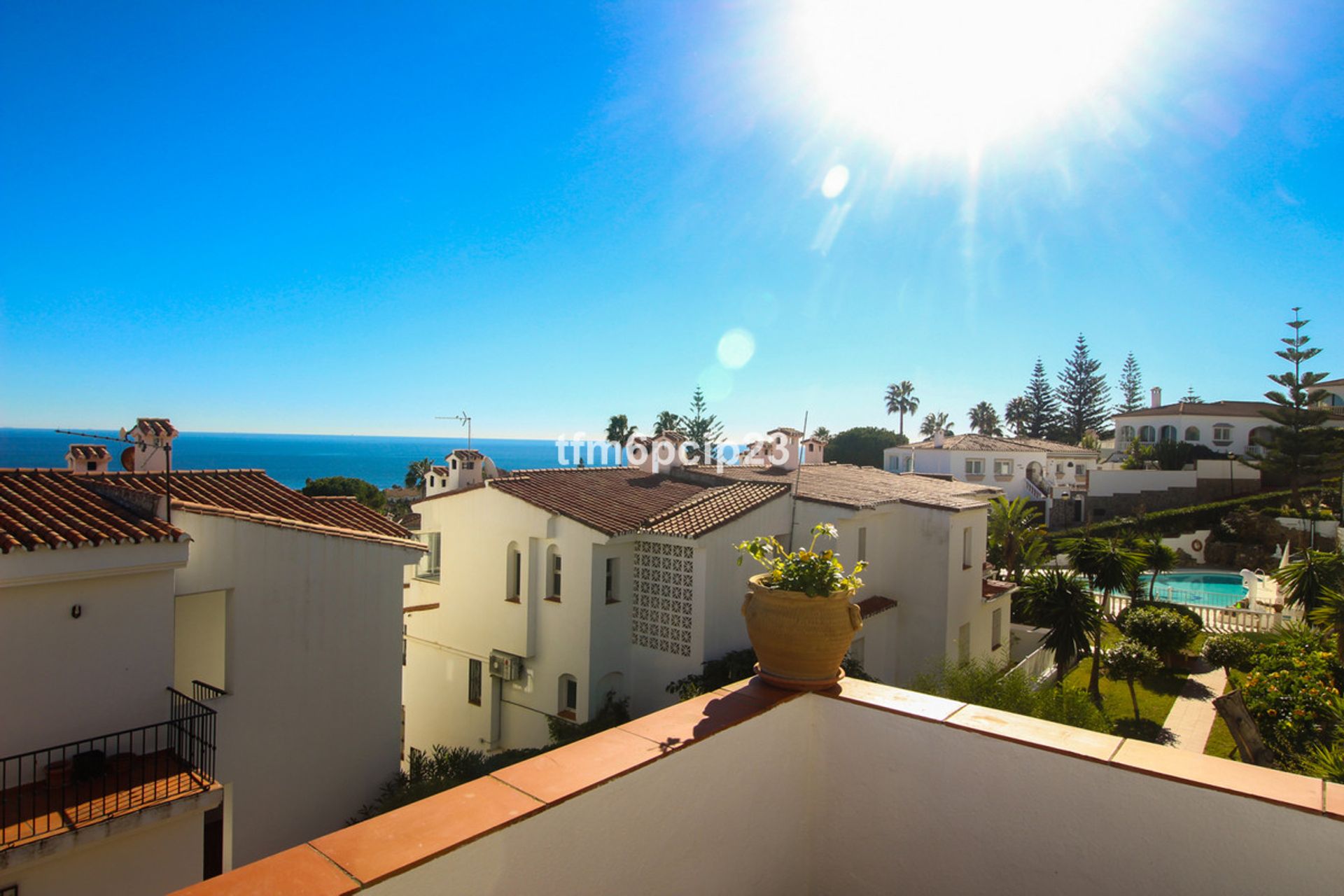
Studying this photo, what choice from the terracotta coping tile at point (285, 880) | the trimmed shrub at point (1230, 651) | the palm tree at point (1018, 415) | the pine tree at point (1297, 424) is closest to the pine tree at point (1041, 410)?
the palm tree at point (1018, 415)

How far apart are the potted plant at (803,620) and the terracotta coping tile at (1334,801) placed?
5.94 feet

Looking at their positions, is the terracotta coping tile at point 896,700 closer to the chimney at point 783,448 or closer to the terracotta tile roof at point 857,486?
the terracotta tile roof at point 857,486

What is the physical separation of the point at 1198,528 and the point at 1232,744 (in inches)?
1319

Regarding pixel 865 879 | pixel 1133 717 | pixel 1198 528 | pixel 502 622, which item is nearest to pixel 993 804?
pixel 865 879

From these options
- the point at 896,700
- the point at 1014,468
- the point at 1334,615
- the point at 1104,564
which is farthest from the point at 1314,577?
the point at 1014,468

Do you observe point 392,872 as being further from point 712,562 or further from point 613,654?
point 613,654

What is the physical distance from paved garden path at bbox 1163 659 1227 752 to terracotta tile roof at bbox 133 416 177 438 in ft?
67.9

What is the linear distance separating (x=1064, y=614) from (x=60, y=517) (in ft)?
66.4

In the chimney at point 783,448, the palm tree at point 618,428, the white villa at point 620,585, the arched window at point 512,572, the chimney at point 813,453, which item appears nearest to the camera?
the white villa at point 620,585

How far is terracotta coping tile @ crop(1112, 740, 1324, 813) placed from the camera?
250 centimetres

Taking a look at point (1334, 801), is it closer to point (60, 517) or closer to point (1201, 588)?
point (60, 517)

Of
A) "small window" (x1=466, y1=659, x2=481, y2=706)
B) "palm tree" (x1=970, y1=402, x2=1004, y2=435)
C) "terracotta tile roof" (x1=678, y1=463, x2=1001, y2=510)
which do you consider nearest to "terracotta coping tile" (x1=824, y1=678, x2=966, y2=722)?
"terracotta tile roof" (x1=678, y1=463, x2=1001, y2=510)

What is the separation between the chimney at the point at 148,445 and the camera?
1323 centimetres

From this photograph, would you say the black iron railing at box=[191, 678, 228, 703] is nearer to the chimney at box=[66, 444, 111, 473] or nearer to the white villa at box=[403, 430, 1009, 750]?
the chimney at box=[66, 444, 111, 473]
